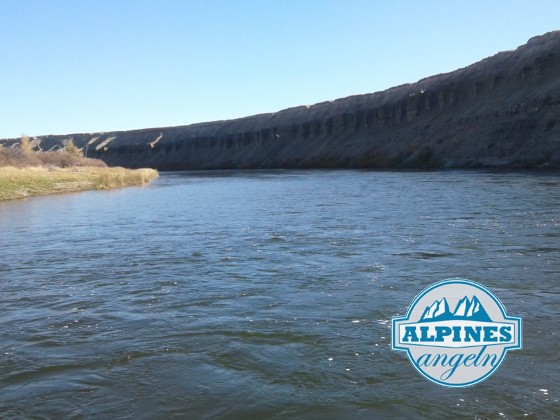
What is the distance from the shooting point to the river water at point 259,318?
5.29 metres

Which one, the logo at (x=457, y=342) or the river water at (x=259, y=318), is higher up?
the logo at (x=457, y=342)

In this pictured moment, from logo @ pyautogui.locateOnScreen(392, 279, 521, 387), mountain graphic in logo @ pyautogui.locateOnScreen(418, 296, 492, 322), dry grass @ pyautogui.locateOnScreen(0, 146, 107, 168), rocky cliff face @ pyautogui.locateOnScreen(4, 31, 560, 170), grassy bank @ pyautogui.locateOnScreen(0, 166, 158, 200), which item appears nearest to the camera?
logo @ pyautogui.locateOnScreen(392, 279, 521, 387)

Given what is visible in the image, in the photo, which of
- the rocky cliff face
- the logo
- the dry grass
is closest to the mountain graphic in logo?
the logo

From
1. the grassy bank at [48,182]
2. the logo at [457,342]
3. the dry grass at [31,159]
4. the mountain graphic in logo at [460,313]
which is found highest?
the dry grass at [31,159]

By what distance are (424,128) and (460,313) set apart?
84.5 meters

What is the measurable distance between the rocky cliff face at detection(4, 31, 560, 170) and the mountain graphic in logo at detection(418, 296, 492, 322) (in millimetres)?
51559

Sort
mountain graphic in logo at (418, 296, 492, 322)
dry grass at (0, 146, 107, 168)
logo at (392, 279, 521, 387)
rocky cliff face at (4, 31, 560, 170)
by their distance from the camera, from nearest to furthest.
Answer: logo at (392, 279, 521, 387) < mountain graphic in logo at (418, 296, 492, 322) < dry grass at (0, 146, 107, 168) < rocky cliff face at (4, 31, 560, 170)

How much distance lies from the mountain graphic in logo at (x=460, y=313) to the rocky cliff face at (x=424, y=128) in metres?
51.6

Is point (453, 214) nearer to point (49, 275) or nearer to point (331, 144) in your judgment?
point (49, 275)

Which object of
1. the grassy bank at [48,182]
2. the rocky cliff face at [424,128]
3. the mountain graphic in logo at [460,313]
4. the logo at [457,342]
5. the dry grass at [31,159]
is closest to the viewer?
the logo at [457,342]

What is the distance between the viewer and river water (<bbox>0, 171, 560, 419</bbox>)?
17.4 feet

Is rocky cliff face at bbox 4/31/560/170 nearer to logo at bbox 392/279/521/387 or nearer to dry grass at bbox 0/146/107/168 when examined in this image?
dry grass at bbox 0/146/107/168

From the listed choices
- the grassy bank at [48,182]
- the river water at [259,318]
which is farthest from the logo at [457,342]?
the grassy bank at [48,182]

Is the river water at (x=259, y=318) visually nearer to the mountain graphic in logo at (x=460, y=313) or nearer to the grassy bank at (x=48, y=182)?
the mountain graphic in logo at (x=460, y=313)
